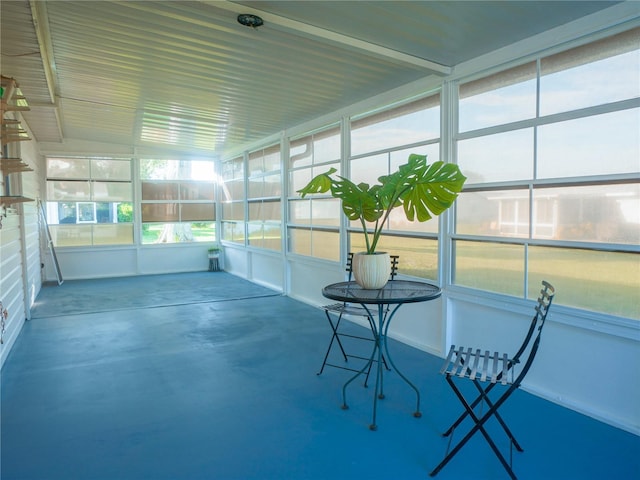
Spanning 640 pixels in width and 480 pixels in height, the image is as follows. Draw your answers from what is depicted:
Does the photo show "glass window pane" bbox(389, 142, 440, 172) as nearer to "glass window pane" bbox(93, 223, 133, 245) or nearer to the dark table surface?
the dark table surface

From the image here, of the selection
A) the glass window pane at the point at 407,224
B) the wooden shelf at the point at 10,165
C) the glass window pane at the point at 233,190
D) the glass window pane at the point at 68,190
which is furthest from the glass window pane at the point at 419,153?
the glass window pane at the point at 68,190

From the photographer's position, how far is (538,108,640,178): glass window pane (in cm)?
281

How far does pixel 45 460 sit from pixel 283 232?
516 cm

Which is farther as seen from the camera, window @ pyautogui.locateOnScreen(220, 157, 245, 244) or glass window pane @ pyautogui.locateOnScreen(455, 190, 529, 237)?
window @ pyautogui.locateOnScreen(220, 157, 245, 244)

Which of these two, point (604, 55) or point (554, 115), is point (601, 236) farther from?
point (604, 55)

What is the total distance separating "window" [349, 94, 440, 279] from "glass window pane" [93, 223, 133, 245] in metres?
6.28

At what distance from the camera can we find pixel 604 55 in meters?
2.94

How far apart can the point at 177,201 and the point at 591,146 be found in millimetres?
9048

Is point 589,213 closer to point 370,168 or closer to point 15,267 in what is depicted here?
point 370,168

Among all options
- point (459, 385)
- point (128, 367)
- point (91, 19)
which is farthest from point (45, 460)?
point (91, 19)

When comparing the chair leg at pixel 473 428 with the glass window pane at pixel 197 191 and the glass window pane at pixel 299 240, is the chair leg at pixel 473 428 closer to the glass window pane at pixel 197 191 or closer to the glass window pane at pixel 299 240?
the glass window pane at pixel 299 240

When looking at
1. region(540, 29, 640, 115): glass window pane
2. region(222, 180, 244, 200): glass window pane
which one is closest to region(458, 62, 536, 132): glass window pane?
region(540, 29, 640, 115): glass window pane

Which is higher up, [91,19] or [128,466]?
[91,19]

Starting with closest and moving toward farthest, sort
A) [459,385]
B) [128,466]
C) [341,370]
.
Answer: [128,466]
[459,385]
[341,370]
